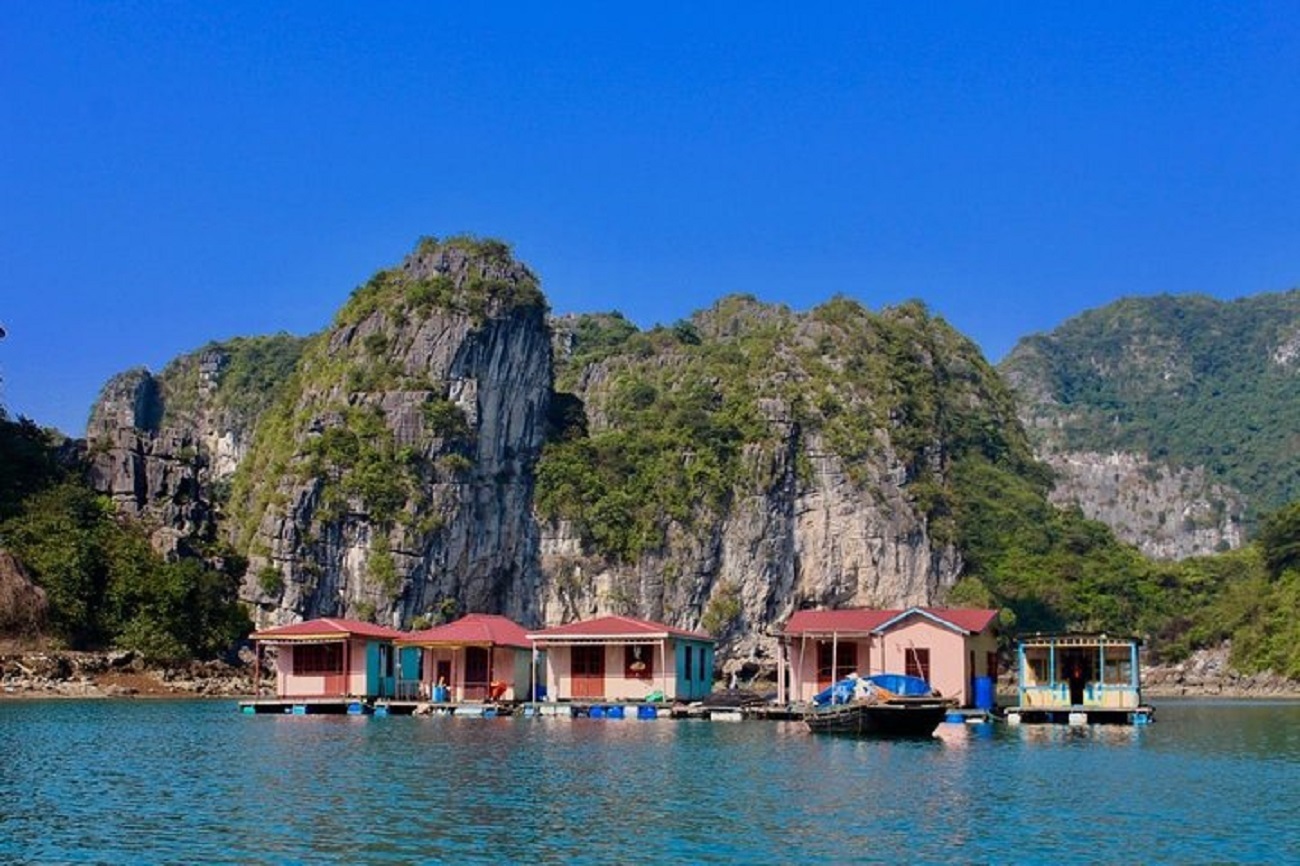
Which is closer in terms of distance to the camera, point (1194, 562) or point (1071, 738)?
point (1071, 738)

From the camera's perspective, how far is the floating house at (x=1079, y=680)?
4600cm

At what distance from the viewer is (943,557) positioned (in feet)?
309

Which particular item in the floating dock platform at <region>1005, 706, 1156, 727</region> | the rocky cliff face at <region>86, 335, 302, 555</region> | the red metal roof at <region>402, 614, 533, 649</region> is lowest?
the floating dock platform at <region>1005, 706, 1156, 727</region>

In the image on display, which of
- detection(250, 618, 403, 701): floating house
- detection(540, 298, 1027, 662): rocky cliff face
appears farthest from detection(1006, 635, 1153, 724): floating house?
detection(540, 298, 1027, 662): rocky cliff face

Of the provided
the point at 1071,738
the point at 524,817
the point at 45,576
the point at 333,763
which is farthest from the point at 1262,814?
the point at 45,576

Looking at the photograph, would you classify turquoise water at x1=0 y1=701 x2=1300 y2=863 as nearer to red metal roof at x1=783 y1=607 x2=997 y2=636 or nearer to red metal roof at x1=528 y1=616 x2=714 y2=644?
red metal roof at x1=783 y1=607 x2=997 y2=636

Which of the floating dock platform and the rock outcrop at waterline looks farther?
the rock outcrop at waterline

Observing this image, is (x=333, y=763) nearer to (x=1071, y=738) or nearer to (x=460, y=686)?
(x=1071, y=738)

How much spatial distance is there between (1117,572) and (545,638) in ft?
204

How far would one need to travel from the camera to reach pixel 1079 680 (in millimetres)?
47938

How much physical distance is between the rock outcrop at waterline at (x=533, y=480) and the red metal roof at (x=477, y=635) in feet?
73.7

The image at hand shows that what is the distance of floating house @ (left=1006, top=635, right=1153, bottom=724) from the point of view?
4600 centimetres

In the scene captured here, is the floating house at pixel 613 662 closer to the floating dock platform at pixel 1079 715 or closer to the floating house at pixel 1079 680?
the floating house at pixel 1079 680

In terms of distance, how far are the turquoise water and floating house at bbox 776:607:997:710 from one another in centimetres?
517
